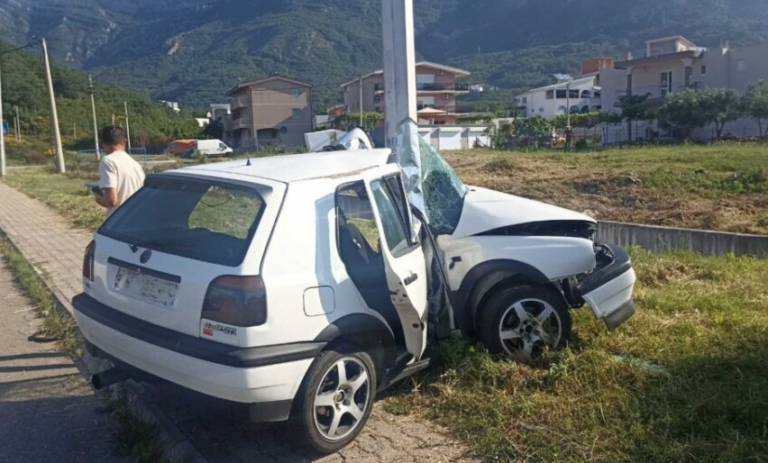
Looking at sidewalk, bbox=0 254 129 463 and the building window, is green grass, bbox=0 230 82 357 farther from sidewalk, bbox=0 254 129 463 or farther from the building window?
the building window

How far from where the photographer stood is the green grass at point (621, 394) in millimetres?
3553

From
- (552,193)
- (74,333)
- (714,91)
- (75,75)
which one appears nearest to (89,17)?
(75,75)

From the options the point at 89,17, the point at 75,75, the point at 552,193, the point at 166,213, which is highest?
the point at 89,17

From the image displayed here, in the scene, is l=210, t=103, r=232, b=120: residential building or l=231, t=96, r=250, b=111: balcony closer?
l=231, t=96, r=250, b=111: balcony

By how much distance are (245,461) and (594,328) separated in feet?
9.65

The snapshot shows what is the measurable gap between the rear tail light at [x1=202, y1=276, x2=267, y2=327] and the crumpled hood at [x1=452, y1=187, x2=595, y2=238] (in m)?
1.91

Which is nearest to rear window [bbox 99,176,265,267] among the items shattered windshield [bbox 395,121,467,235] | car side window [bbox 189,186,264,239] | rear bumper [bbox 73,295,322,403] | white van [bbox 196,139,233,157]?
car side window [bbox 189,186,264,239]

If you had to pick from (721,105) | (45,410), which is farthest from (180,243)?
(721,105)

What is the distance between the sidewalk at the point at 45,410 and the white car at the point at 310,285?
1.20ft

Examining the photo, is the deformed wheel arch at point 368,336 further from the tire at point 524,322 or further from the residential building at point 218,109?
the residential building at point 218,109

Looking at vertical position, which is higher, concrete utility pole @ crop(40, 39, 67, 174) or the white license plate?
concrete utility pole @ crop(40, 39, 67, 174)

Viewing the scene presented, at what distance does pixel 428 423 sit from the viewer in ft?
13.4

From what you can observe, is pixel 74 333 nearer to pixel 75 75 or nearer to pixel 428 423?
pixel 428 423

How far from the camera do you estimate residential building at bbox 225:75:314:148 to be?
7194cm
